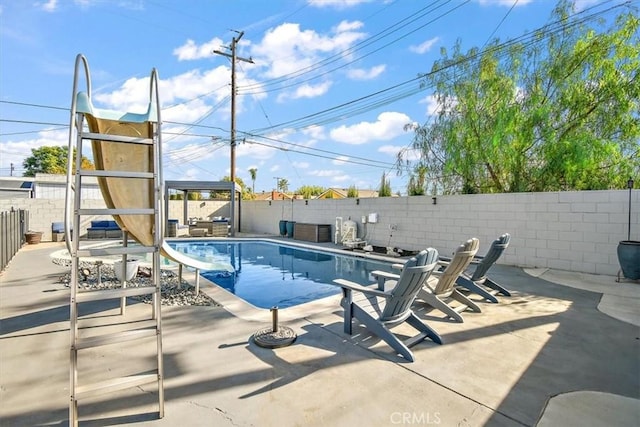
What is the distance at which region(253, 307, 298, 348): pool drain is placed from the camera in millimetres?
3238

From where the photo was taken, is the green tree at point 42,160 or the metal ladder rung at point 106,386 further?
the green tree at point 42,160

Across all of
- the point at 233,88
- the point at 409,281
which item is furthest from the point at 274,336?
the point at 233,88

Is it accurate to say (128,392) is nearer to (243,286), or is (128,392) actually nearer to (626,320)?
(243,286)

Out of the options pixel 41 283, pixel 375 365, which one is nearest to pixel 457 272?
pixel 375 365

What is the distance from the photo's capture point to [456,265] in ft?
13.0

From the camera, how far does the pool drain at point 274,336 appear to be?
3.24 m

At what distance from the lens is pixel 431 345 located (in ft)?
10.9

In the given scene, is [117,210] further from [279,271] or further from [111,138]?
[279,271]

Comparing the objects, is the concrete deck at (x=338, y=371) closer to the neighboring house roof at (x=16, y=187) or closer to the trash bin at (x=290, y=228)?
the trash bin at (x=290, y=228)

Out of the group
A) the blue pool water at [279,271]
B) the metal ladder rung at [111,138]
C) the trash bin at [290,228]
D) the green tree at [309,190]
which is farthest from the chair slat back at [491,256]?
the green tree at [309,190]

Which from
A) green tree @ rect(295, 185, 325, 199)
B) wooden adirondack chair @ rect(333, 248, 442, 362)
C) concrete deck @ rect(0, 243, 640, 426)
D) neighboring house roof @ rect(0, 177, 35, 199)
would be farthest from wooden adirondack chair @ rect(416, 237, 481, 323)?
green tree @ rect(295, 185, 325, 199)

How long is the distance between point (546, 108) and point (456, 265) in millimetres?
6784

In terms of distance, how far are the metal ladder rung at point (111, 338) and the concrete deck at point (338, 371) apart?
1.85 ft

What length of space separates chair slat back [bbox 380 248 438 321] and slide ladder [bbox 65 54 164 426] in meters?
2.05
